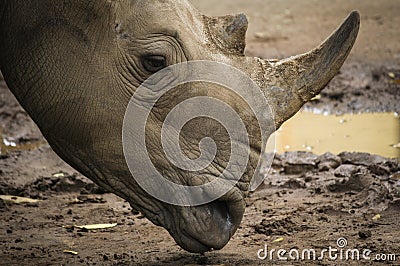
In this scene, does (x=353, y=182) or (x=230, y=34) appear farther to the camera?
(x=353, y=182)

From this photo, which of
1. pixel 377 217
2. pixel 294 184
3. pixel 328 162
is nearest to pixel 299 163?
pixel 328 162

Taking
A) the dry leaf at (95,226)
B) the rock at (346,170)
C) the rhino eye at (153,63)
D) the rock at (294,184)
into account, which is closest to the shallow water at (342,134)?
the rock at (346,170)

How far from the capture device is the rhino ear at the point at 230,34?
4.25 metres

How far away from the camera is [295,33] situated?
36.4 feet

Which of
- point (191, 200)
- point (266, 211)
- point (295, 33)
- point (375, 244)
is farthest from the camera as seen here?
point (295, 33)

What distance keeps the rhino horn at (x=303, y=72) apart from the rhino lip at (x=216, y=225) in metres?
0.44

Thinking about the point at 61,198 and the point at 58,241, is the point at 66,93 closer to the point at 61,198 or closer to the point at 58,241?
the point at 58,241

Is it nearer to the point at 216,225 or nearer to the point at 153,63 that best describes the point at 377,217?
the point at 216,225

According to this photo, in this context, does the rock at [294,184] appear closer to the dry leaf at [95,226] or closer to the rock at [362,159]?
the rock at [362,159]

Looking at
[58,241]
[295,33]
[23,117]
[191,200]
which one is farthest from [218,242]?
[295,33]

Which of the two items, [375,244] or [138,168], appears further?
[375,244]

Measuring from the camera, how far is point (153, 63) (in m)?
4.22

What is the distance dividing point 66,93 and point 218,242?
96 cm

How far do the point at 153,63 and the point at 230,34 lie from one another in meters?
0.38
